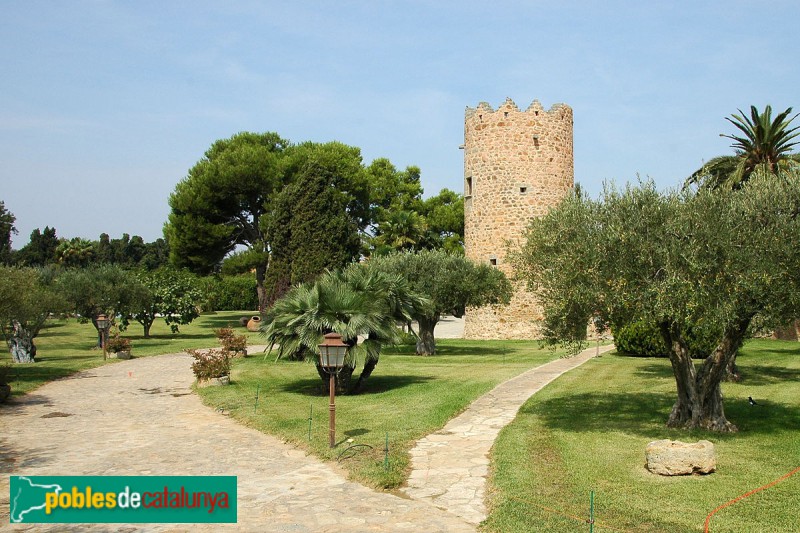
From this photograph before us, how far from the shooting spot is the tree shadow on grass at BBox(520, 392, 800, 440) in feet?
41.7

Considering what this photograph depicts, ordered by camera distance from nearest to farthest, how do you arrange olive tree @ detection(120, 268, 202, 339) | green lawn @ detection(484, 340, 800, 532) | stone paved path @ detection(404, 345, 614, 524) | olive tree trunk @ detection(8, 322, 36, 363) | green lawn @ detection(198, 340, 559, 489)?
green lawn @ detection(484, 340, 800, 532) < stone paved path @ detection(404, 345, 614, 524) < green lawn @ detection(198, 340, 559, 489) < olive tree trunk @ detection(8, 322, 36, 363) < olive tree @ detection(120, 268, 202, 339)

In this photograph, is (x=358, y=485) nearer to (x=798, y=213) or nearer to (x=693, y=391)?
(x=693, y=391)

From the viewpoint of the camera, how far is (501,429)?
12.9m

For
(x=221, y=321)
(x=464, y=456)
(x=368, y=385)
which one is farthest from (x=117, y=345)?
(x=221, y=321)

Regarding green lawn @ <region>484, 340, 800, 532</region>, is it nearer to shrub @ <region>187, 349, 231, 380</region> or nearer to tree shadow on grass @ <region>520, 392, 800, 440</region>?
tree shadow on grass @ <region>520, 392, 800, 440</region>

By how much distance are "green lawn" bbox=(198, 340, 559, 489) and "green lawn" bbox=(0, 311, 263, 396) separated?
5889 millimetres

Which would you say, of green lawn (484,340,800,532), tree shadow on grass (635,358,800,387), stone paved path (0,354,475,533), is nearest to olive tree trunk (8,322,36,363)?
stone paved path (0,354,475,533)

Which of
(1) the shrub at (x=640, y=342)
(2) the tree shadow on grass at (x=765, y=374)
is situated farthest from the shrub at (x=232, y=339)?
(2) the tree shadow on grass at (x=765, y=374)

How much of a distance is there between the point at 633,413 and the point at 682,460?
16.8ft

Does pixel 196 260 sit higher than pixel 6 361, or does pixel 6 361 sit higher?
pixel 196 260

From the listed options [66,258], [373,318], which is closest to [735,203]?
[373,318]

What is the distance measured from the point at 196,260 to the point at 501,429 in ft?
129

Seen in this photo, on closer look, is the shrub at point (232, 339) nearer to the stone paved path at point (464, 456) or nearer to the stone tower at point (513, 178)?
the stone paved path at point (464, 456)

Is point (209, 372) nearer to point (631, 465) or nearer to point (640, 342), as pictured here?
point (631, 465)
